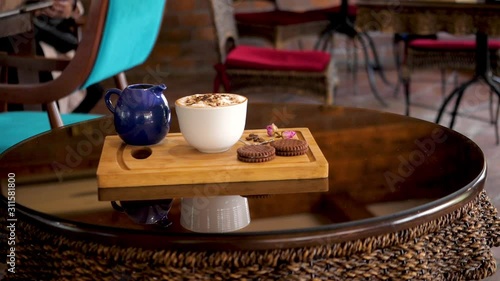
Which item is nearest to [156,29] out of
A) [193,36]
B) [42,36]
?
[42,36]

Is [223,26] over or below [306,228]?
below

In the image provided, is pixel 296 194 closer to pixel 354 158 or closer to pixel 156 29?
pixel 354 158

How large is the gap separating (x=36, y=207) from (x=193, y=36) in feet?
11.8

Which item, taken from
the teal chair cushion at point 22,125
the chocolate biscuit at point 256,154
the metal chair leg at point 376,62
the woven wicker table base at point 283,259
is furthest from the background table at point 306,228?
the metal chair leg at point 376,62

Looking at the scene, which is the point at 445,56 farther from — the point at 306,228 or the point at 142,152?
the point at 306,228

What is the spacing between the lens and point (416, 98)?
4.12 metres

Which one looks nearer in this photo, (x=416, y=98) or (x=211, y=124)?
(x=211, y=124)

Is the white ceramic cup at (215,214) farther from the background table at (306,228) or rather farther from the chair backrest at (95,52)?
the chair backrest at (95,52)

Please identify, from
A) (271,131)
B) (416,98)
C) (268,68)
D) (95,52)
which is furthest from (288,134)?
(416,98)

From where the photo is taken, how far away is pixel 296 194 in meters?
1.13

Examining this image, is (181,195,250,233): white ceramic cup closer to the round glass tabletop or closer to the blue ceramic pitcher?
the round glass tabletop

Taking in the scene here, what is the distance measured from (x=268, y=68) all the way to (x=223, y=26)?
13.1 inches

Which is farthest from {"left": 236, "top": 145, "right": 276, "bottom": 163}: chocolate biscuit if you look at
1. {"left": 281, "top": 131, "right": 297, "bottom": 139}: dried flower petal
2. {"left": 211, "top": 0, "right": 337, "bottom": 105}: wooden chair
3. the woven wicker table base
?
{"left": 211, "top": 0, "right": 337, "bottom": 105}: wooden chair

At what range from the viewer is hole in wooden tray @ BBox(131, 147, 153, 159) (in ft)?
4.27
